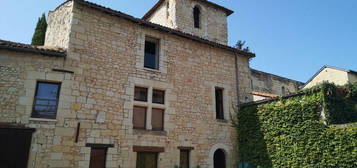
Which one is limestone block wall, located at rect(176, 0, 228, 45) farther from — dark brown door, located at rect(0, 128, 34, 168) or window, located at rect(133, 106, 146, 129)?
dark brown door, located at rect(0, 128, 34, 168)

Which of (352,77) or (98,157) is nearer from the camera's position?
(98,157)

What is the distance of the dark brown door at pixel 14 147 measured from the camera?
20.8ft

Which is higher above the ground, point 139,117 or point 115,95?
point 115,95

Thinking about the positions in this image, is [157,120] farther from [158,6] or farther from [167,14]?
[158,6]

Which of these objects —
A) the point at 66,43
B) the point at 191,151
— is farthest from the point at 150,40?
the point at 191,151

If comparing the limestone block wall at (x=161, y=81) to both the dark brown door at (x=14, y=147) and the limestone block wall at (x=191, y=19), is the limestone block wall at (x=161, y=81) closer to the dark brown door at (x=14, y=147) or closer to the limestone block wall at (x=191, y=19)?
the dark brown door at (x=14, y=147)

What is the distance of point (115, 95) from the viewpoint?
8078mm

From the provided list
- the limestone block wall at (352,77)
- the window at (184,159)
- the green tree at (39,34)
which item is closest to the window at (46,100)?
the window at (184,159)

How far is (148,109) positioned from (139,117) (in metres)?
0.42

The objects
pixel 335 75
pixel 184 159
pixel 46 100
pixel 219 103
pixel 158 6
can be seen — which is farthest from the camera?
pixel 158 6

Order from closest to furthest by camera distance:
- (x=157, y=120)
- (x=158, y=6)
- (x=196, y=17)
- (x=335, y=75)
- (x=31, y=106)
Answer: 1. (x=31, y=106)
2. (x=157, y=120)
3. (x=335, y=75)
4. (x=196, y=17)
5. (x=158, y=6)

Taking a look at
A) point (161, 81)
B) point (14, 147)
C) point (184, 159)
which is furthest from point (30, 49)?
point (184, 159)

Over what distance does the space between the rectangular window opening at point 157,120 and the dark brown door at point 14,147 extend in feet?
12.3

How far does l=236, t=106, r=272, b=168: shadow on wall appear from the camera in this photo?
9156 mm
